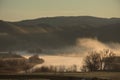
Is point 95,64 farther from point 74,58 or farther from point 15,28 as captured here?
point 15,28

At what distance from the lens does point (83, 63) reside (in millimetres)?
5262

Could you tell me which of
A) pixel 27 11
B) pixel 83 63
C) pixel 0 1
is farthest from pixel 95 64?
pixel 0 1

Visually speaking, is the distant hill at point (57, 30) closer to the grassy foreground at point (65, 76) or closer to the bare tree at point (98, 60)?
the bare tree at point (98, 60)

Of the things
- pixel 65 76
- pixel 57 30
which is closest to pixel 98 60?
pixel 65 76

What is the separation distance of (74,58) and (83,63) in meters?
0.15

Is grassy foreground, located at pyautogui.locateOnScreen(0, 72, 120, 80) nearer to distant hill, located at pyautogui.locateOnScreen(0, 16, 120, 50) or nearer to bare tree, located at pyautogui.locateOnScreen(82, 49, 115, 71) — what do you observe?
bare tree, located at pyautogui.locateOnScreen(82, 49, 115, 71)

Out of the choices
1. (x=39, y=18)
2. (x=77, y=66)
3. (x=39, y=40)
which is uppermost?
(x=39, y=18)

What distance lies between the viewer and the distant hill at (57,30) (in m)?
5.35

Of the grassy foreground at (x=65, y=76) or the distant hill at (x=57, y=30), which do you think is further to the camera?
the distant hill at (x=57, y=30)

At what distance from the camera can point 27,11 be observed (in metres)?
5.42

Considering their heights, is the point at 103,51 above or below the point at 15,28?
below

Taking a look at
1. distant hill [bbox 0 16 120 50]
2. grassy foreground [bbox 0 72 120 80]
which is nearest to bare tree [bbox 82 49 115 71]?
grassy foreground [bbox 0 72 120 80]

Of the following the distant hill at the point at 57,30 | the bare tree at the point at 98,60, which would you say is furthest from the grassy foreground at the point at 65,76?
the distant hill at the point at 57,30

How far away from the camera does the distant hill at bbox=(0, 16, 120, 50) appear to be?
17.6ft
